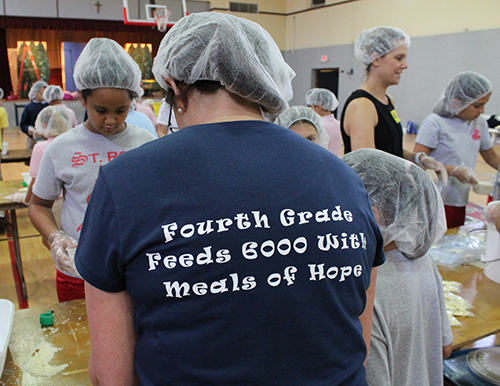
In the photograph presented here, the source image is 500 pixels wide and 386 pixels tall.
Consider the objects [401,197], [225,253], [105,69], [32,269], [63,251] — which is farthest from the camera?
[32,269]

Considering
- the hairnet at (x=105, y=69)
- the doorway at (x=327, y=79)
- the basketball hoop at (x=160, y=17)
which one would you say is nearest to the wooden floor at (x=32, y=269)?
the hairnet at (x=105, y=69)

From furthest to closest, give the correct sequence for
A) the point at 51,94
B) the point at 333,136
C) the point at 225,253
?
the point at 51,94, the point at 333,136, the point at 225,253

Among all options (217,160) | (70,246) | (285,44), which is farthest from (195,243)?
(285,44)

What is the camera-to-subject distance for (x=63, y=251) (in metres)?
1.58

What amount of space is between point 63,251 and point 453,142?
95.6 inches

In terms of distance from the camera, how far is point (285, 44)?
12.6 metres

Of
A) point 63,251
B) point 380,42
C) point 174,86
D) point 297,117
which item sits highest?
point 380,42

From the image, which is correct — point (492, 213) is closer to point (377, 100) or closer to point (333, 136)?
point (377, 100)

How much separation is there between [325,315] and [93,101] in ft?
4.52

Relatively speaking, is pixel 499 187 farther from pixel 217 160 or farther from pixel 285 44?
pixel 285 44

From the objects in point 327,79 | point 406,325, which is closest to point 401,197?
point 406,325

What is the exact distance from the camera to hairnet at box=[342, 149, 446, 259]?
1.20 meters

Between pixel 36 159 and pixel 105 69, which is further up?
pixel 105 69

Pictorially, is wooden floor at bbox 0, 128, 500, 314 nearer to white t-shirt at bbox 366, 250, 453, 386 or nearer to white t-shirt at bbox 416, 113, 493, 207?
white t-shirt at bbox 366, 250, 453, 386
